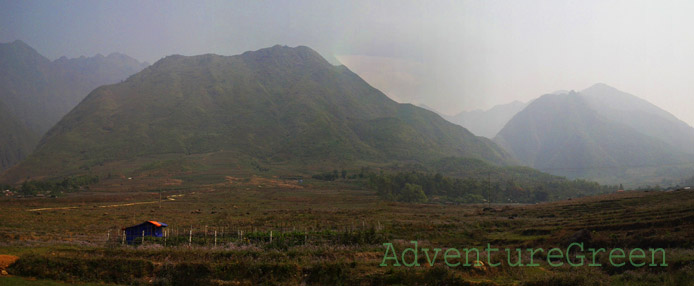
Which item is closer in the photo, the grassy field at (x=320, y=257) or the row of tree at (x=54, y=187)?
the grassy field at (x=320, y=257)

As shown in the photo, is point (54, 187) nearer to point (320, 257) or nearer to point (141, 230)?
point (141, 230)

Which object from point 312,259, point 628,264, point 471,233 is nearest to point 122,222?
point 312,259

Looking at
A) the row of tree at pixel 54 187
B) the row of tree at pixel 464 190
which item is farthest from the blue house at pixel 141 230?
the row of tree at pixel 54 187

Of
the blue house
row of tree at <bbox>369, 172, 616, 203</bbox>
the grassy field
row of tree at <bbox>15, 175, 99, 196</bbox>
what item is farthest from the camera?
row of tree at <bbox>369, 172, 616, 203</bbox>

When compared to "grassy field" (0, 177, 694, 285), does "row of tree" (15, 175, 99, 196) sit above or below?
below

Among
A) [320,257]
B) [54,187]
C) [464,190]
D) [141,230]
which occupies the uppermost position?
[141,230]

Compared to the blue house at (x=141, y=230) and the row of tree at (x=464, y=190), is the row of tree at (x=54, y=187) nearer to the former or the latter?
the row of tree at (x=464, y=190)

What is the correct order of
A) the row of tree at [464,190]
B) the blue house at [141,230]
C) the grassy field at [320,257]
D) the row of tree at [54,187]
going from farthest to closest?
the row of tree at [464,190], the row of tree at [54,187], the blue house at [141,230], the grassy field at [320,257]

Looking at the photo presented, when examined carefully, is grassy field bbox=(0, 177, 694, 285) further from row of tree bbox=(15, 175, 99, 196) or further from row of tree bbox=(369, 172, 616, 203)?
row of tree bbox=(15, 175, 99, 196)

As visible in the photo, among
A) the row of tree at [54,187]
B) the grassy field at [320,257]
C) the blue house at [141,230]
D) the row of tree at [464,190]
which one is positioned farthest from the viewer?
the row of tree at [464,190]

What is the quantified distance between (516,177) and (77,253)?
17723 centimetres

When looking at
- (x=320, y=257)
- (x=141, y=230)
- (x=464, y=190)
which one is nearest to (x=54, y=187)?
(x=141, y=230)

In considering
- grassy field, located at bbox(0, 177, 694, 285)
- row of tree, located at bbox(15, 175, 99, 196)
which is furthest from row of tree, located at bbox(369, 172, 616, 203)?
row of tree, located at bbox(15, 175, 99, 196)

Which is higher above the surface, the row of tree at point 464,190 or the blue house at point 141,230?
the blue house at point 141,230
